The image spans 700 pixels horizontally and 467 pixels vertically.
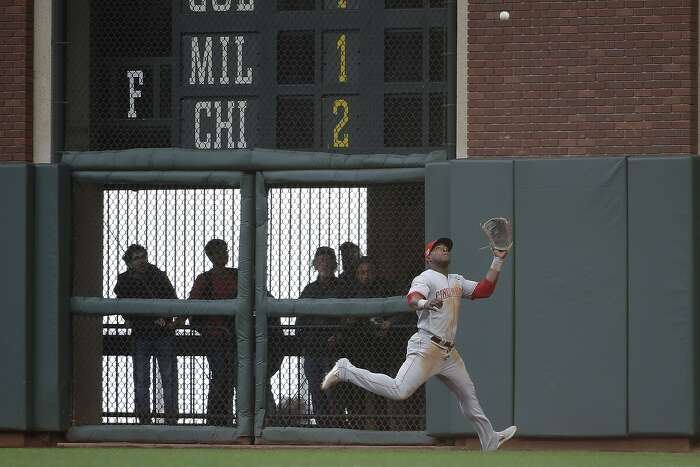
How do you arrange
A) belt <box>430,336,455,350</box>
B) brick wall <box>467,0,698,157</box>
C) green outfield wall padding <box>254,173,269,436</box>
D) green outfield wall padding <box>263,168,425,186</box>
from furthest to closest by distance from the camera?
green outfield wall padding <box>254,173,269,436</box> < green outfield wall padding <box>263,168,425,186</box> < brick wall <box>467,0,698,157</box> < belt <box>430,336,455,350</box>

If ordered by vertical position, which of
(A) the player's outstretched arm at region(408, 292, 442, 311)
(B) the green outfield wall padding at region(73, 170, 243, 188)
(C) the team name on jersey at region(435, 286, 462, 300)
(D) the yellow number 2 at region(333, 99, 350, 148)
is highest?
(D) the yellow number 2 at region(333, 99, 350, 148)

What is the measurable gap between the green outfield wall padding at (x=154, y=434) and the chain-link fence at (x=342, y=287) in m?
0.51

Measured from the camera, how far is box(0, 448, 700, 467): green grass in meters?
11.5

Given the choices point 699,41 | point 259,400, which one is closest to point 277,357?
point 259,400

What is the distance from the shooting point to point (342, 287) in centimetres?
1456

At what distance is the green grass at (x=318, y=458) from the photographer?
1153 cm

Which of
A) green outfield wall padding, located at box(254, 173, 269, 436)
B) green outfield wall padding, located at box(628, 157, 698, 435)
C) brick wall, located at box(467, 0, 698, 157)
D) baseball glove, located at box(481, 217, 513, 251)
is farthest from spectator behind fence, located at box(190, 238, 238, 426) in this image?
green outfield wall padding, located at box(628, 157, 698, 435)

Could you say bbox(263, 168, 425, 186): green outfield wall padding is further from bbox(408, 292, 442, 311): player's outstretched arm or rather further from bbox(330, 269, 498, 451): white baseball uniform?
bbox(408, 292, 442, 311): player's outstretched arm

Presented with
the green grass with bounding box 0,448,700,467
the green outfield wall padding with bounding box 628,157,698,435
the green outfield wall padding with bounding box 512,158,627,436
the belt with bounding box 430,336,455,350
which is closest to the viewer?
the green grass with bounding box 0,448,700,467

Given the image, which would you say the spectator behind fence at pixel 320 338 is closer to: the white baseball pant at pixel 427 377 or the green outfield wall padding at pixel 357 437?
the green outfield wall padding at pixel 357 437

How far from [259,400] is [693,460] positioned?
14.9 ft

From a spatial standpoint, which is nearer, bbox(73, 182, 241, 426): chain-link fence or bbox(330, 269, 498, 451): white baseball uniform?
bbox(330, 269, 498, 451): white baseball uniform

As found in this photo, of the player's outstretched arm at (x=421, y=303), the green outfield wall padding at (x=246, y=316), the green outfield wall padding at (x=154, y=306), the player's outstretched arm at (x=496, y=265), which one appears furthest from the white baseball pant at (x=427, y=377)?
the green outfield wall padding at (x=154, y=306)

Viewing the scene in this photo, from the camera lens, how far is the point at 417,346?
1265 cm
